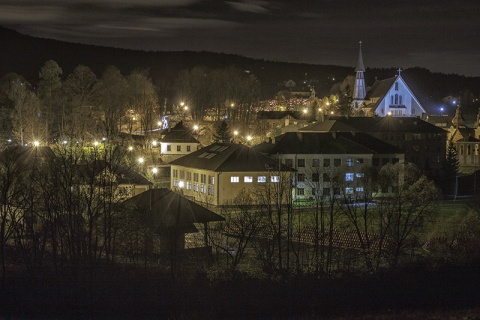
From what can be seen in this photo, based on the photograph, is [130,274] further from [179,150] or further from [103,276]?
[179,150]

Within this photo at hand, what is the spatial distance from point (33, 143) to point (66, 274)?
30.0 m

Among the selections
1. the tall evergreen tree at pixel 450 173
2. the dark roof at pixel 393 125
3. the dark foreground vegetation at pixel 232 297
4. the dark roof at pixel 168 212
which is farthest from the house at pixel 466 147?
the dark foreground vegetation at pixel 232 297

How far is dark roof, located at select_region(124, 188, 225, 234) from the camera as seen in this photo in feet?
87.7

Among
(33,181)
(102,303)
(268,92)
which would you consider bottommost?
(102,303)

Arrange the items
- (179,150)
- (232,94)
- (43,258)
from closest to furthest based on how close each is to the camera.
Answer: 1. (43,258)
2. (179,150)
3. (232,94)

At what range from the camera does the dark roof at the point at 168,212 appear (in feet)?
87.7

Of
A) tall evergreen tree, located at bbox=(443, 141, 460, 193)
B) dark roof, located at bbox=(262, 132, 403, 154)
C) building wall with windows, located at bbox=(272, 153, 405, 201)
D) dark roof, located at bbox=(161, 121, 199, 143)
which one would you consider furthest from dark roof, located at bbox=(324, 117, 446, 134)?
dark roof, located at bbox=(161, 121, 199, 143)

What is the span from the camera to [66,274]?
2447cm

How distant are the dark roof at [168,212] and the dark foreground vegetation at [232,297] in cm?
264

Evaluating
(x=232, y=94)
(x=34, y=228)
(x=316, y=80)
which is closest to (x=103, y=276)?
(x=34, y=228)

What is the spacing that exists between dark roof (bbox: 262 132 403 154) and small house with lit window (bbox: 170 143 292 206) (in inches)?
133

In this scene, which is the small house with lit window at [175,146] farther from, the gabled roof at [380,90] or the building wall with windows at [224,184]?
the gabled roof at [380,90]

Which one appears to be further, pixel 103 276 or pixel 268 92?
pixel 268 92

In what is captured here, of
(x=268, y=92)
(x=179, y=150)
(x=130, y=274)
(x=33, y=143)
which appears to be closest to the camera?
(x=130, y=274)
